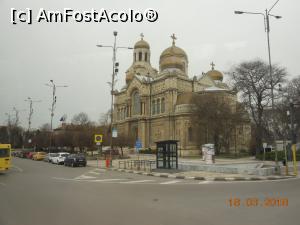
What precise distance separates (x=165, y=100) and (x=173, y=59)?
32.5ft

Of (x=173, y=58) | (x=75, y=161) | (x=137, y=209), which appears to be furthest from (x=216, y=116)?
(x=137, y=209)

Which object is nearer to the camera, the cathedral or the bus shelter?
the bus shelter

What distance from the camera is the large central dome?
64.9 metres

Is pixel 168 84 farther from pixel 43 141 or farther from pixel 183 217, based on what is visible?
pixel 183 217

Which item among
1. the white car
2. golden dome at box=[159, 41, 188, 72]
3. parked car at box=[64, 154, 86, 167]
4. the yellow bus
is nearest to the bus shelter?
parked car at box=[64, 154, 86, 167]

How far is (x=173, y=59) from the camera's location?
64.9 metres

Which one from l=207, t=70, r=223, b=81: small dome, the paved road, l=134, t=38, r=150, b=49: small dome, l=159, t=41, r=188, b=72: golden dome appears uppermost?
l=134, t=38, r=150, b=49: small dome

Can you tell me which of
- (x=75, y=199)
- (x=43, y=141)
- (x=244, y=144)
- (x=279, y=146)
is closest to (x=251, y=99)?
(x=279, y=146)

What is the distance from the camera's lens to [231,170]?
75.4 feet

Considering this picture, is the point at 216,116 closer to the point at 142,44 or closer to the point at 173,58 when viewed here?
the point at 173,58

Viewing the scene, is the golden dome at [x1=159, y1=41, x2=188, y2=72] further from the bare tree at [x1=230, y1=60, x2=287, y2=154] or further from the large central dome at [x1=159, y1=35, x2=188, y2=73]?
the bare tree at [x1=230, y1=60, x2=287, y2=154]

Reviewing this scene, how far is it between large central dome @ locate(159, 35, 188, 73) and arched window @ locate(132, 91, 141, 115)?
8699mm

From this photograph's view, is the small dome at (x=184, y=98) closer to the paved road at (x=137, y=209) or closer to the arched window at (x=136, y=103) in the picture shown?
the arched window at (x=136, y=103)

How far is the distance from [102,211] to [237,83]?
3670 centimetres
